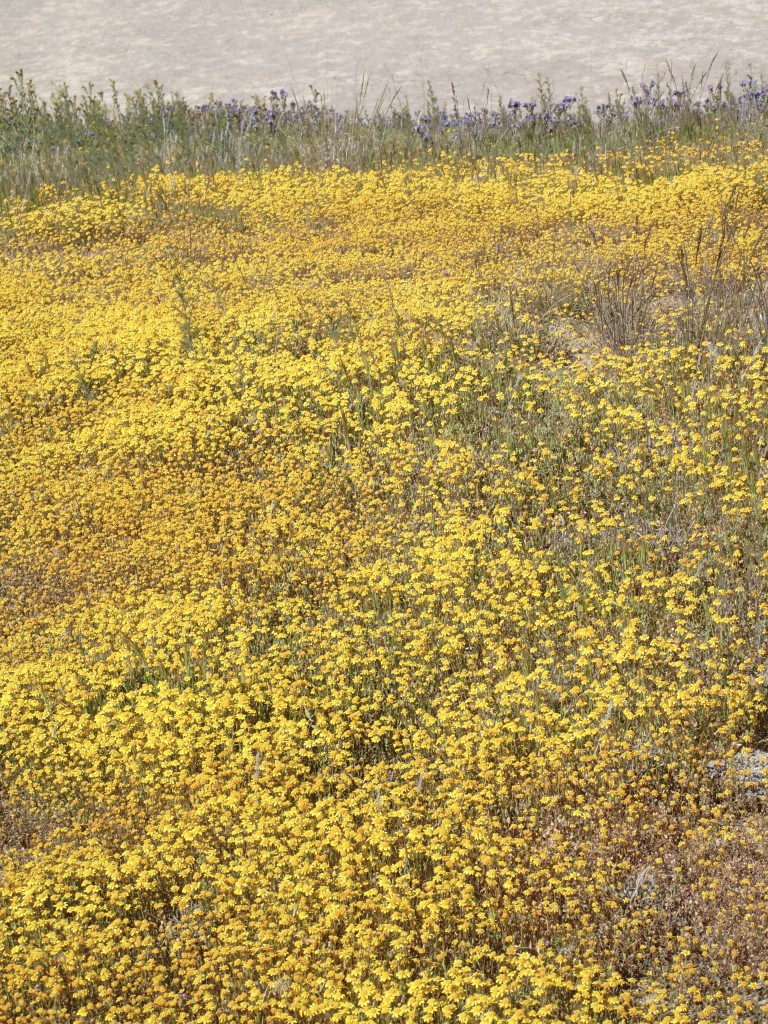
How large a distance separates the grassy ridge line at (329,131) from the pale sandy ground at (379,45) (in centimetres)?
80

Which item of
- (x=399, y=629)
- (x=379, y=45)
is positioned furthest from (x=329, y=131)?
(x=399, y=629)

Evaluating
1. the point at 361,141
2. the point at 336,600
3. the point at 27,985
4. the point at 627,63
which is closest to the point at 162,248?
the point at 361,141

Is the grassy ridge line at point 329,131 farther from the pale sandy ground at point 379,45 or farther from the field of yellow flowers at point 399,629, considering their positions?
the field of yellow flowers at point 399,629

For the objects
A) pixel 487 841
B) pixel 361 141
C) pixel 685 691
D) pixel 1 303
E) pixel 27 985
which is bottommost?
pixel 27 985

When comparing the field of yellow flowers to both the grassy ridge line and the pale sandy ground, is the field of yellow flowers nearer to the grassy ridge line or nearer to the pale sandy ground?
the grassy ridge line

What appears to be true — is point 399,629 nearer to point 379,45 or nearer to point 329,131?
point 329,131

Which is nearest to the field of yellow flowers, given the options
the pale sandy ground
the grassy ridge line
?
the grassy ridge line

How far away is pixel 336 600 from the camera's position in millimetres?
5922

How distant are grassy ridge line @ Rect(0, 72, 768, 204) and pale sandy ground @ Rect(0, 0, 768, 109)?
798 mm

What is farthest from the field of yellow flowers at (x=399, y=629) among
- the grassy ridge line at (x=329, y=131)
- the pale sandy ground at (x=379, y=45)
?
the pale sandy ground at (x=379, y=45)

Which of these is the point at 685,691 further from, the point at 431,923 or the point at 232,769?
the point at 232,769

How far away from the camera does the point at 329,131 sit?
12.5 m

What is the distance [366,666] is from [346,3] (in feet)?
44.5

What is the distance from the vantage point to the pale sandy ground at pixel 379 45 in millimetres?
13883
